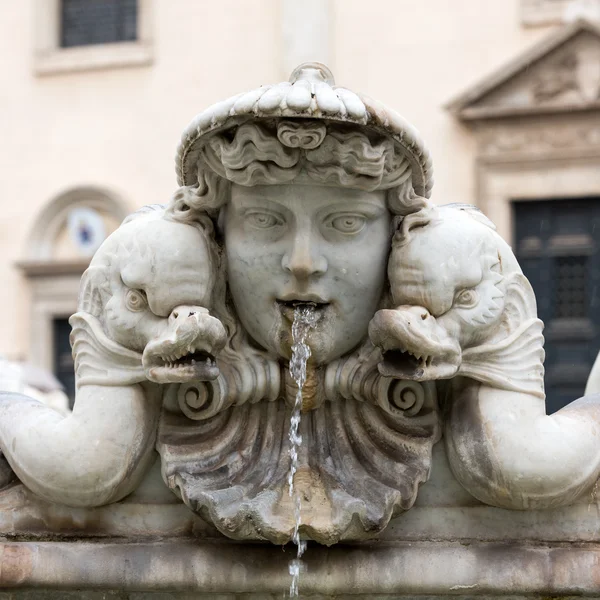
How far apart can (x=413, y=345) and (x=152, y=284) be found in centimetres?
42

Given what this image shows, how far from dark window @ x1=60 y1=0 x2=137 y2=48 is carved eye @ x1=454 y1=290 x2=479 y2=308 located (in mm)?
11541

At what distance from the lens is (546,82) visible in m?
11.9

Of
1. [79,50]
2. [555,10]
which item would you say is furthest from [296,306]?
[79,50]

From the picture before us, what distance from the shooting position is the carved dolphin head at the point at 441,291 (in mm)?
2109

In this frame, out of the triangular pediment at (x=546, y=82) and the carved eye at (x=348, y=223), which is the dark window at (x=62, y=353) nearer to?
the triangular pediment at (x=546, y=82)

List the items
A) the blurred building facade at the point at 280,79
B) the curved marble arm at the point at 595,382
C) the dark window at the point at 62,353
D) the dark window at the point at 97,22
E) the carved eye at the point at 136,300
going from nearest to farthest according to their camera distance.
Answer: the carved eye at the point at 136,300, the curved marble arm at the point at 595,382, the blurred building facade at the point at 280,79, the dark window at the point at 62,353, the dark window at the point at 97,22

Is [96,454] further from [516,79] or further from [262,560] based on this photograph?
[516,79]

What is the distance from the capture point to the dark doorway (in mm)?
11656

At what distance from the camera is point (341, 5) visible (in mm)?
12469

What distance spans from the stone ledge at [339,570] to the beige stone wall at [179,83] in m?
9.90

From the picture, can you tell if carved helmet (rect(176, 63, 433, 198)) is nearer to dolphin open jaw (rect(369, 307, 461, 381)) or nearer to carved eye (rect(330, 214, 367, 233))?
carved eye (rect(330, 214, 367, 233))

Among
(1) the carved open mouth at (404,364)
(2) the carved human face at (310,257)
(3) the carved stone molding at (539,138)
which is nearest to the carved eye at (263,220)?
(2) the carved human face at (310,257)

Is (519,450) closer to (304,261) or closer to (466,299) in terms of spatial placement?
(466,299)

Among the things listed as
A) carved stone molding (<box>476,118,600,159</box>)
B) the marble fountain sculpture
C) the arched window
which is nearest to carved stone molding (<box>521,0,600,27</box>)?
carved stone molding (<box>476,118,600,159</box>)
